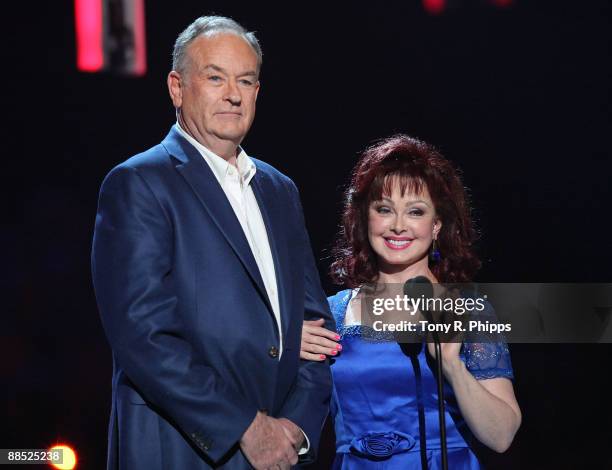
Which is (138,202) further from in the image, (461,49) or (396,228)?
(461,49)

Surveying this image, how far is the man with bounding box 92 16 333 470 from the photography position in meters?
1.81

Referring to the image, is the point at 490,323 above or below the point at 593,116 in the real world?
below

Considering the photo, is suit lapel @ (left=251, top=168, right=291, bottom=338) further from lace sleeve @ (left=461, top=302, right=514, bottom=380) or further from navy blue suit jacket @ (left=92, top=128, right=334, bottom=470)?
lace sleeve @ (left=461, top=302, right=514, bottom=380)

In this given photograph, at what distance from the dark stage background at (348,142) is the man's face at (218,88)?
5.08ft

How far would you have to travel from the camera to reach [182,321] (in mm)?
1861

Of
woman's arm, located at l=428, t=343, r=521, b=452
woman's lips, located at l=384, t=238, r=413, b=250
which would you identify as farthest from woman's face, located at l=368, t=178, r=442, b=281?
woman's arm, located at l=428, t=343, r=521, b=452

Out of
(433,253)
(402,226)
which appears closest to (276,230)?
(402,226)

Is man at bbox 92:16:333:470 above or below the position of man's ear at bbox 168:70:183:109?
below

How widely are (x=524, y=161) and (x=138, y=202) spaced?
225cm

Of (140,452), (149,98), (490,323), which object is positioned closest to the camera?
(140,452)

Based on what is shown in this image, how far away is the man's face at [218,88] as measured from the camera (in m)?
2.00

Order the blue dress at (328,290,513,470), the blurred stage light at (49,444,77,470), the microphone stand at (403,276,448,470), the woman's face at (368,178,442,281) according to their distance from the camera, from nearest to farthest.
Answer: the microphone stand at (403,276,448,470)
the blue dress at (328,290,513,470)
the woman's face at (368,178,442,281)
the blurred stage light at (49,444,77,470)

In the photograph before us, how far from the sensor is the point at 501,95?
3.67 m

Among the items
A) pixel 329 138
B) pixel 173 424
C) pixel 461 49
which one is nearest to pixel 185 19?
pixel 329 138
